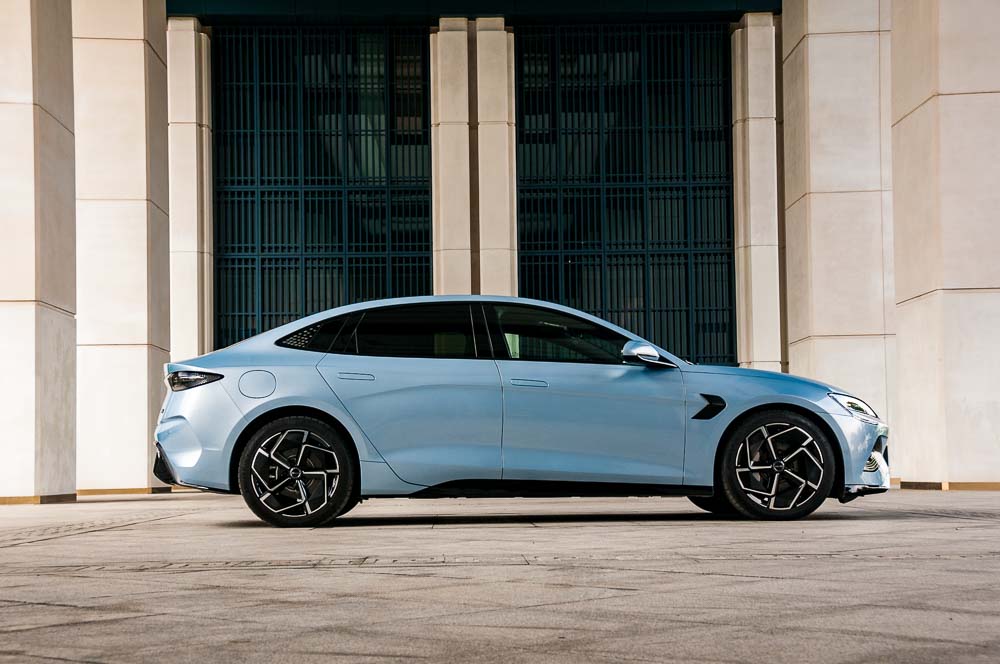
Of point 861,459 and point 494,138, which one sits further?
point 494,138

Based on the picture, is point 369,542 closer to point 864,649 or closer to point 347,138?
point 864,649

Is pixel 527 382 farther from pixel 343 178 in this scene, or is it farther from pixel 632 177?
pixel 343 178

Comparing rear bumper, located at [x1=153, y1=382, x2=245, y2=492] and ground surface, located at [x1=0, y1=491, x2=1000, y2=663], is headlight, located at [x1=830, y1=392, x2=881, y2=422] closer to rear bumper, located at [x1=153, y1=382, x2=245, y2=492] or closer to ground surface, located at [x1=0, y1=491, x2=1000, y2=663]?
ground surface, located at [x1=0, y1=491, x2=1000, y2=663]

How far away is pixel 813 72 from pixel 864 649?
17.0 metres

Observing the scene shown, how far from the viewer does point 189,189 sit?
826 inches

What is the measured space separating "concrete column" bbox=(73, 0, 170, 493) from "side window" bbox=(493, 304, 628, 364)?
11.2m

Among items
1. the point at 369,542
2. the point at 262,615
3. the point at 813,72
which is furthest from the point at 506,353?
the point at 813,72

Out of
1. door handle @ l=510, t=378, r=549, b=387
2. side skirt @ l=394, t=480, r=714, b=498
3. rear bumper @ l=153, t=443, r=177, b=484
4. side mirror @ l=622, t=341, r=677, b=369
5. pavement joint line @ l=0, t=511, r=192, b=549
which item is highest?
side mirror @ l=622, t=341, r=677, b=369

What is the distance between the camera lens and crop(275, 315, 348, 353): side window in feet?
26.8

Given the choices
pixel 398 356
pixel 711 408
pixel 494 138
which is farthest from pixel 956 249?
pixel 494 138

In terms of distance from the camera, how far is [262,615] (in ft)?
13.6

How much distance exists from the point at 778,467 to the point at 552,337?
1607 mm

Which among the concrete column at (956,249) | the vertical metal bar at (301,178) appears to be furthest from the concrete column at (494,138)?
the concrete column at (956,249)

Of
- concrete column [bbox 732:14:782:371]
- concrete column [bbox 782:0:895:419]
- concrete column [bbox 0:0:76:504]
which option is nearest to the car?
concrete column [bbox 0:0:76:504]
